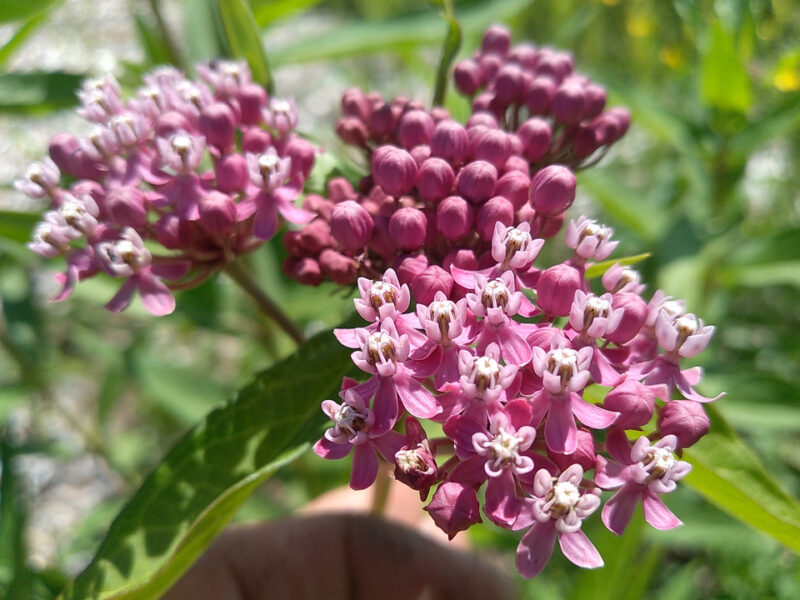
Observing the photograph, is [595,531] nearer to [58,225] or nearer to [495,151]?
[495,151]

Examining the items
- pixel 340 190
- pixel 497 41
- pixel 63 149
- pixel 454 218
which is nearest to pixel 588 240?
pixel 454 218

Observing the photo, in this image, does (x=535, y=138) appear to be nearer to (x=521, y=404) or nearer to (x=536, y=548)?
(x=521, y=404)

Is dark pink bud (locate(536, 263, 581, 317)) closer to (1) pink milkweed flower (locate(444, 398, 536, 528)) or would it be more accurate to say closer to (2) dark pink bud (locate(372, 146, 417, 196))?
(1) pink milkweed flower (locate(444, 398, 536, 528))

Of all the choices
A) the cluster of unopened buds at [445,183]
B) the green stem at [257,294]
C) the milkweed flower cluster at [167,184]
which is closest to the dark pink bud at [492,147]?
the cluster of unopened buds at [445,183]

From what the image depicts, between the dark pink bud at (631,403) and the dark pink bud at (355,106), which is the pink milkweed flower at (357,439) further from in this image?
the dark pink bud at (355,106)

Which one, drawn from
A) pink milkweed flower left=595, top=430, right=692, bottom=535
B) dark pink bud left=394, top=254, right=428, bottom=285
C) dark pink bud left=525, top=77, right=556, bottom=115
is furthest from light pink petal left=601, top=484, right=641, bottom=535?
dark pink bud left=525, top=77, right=556, bottom=115
